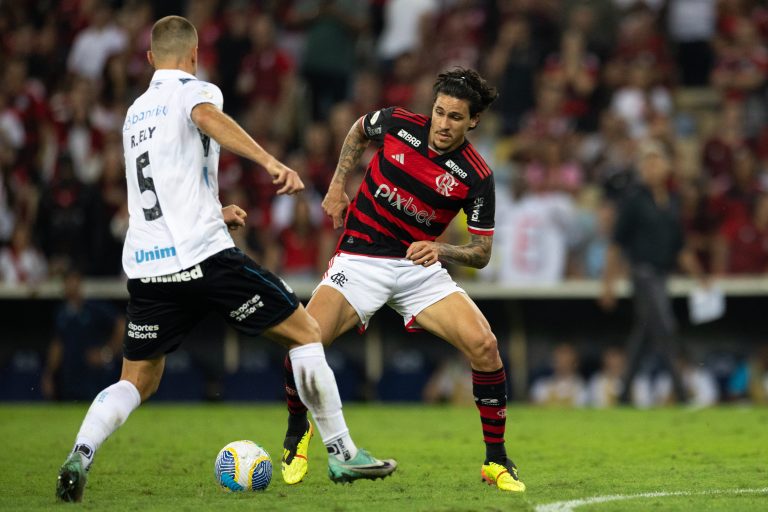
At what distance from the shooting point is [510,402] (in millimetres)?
15477

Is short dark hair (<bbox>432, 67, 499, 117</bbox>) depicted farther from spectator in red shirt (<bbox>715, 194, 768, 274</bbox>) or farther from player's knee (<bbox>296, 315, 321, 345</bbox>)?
spectator in red shirt (<bbox>715, 194, 768, 274</bbox>)

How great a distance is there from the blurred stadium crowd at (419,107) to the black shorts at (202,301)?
27.5 ft

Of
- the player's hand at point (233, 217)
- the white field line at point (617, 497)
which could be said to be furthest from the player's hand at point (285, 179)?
the white field line at point (617, 497)

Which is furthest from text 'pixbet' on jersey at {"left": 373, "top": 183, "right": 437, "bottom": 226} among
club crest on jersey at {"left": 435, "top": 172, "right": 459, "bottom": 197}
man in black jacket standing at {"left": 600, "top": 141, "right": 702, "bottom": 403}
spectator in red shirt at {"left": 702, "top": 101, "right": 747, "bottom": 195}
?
spectator in red shirt at {"left": 702, "top": 101, "right": 747, "bottom": 195}

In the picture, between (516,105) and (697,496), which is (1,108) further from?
(697,496)

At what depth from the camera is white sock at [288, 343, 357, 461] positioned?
6.50 m

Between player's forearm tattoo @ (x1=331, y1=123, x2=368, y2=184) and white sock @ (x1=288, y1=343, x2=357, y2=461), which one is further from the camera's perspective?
player's forearm tattoo @ (x1=331, y1=123, x2=368, y2=184)

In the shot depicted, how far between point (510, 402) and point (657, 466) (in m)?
7.42

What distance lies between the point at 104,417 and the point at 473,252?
2.31 m

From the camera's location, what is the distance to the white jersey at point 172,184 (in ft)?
20.5

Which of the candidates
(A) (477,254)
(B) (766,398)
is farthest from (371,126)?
(B) (766,398)

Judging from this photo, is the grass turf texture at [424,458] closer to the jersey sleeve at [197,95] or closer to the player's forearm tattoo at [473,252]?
the player's forearm tattoo at [473,252]

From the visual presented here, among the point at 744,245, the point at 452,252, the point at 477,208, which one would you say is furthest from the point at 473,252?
the point at 744,245

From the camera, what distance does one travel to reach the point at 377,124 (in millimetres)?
7762
